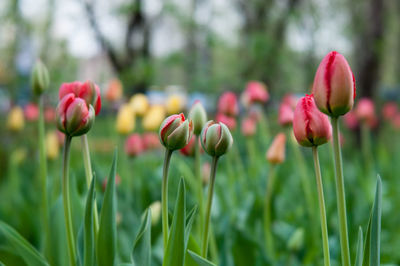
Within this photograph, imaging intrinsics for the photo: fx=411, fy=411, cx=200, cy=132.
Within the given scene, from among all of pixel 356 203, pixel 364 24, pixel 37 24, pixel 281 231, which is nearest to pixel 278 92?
pixel 364 24

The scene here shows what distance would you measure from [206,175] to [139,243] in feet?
1.93

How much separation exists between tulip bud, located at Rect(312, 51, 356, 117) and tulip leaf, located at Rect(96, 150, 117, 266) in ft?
0.98

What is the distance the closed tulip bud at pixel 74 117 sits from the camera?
56 cm

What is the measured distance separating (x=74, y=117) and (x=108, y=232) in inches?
6.7

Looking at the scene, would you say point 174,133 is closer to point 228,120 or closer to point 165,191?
point 165,191

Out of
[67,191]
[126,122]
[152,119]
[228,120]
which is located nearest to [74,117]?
[67,191]

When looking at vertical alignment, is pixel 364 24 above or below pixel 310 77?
above

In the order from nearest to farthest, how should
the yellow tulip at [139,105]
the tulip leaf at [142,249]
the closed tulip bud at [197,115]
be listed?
the tulip leaf at [142,249]
the closed tulip bud at [197,115]
the yellow tulip at [139,105]

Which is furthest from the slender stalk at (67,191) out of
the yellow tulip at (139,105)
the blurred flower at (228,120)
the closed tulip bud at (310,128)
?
the yellow tulip at (139,105)

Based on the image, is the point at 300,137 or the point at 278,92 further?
the point at 278,92

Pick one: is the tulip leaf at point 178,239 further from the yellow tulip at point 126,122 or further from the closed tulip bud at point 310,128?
the yellow tulip at point 126,122

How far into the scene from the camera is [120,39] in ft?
21.2

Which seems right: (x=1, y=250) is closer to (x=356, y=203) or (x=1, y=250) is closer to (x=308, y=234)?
(x=308, y=234)

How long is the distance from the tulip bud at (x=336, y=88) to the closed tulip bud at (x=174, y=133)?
18 centimetres
